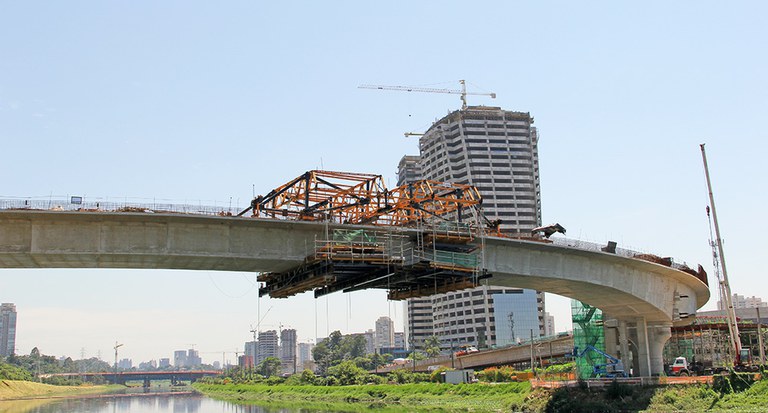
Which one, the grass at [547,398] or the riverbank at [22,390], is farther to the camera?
the riverbank at [22,390]

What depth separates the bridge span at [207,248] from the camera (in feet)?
123

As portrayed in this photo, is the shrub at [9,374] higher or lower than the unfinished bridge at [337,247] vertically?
lower

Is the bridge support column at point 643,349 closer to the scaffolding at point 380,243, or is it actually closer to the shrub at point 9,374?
the scaffolding at point 380,243

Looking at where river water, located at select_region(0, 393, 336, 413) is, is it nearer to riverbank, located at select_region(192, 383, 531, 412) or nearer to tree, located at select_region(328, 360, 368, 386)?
riverbank, located at select_region(192, 383, 531, 412)

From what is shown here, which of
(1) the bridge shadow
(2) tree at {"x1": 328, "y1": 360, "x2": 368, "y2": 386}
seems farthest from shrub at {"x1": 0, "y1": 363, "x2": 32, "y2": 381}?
(1) the bridge shadow

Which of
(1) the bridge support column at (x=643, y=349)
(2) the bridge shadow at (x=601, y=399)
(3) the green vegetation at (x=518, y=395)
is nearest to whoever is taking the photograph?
(3) the green vegetation at (x=518, y=395)

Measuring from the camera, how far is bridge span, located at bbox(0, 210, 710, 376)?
3759 centimetres

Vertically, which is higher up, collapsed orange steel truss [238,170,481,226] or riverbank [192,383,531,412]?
collapsed orange steel truss [238,170,481,226]

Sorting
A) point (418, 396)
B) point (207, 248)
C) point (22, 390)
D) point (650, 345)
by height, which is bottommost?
point (418, 396)

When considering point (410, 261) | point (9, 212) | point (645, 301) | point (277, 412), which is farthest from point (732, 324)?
point (9, 212)

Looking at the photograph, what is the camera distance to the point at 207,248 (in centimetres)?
4031

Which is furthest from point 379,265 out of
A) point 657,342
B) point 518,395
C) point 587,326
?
point 587,326

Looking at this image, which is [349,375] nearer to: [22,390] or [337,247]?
[337,247]

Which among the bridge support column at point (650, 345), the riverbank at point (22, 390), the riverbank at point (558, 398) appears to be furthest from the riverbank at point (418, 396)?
the riverbank at point (22, 390)
